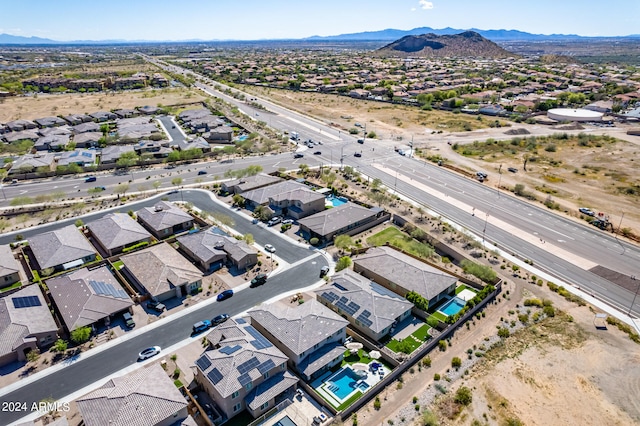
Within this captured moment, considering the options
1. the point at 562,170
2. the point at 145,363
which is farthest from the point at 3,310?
the point at 562,170

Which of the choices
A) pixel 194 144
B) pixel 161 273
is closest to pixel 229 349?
pixel 161 273

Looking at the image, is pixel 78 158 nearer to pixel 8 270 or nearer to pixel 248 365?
A: pixel 8 270

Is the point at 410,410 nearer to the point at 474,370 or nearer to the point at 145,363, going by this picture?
the point at 474,370

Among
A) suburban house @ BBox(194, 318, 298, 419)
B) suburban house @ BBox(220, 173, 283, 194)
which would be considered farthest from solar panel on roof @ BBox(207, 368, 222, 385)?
suburban house @ BBox(220, 173, 283, 194)

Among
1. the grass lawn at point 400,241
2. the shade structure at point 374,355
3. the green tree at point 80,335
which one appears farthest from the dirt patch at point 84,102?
the shade structure at point 374,355

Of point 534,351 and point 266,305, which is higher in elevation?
point 266,305

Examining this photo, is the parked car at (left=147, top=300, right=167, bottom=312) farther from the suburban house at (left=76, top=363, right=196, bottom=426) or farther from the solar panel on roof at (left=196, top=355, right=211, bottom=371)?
the solar panel on roof at (left=196, top=355, right=211, bottom=371)

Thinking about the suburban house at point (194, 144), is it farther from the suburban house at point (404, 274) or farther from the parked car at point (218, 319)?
the parked car at point (218, 319)

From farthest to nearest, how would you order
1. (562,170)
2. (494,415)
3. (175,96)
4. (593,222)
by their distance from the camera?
(175,96), (562,170), (593,222), (494,415)
